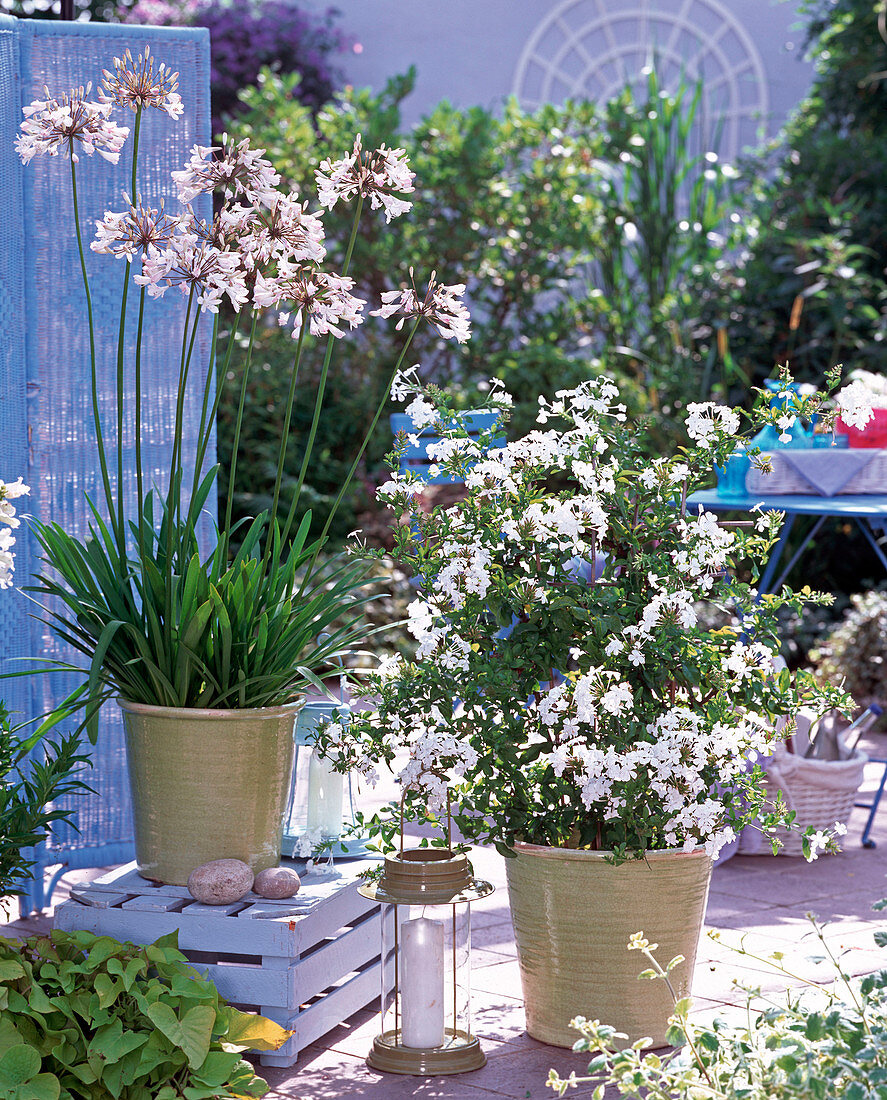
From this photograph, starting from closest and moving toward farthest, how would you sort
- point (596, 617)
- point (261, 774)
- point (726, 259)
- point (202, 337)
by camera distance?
point (596, 617)
point (261, 774)
point (202, 337)
point (726, 259)

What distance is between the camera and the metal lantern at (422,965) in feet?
7.57

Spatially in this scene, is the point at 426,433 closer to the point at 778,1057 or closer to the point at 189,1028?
the point at 189,1028

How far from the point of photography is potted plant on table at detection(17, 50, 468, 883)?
90.2 inches

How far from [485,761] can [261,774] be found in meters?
0.43

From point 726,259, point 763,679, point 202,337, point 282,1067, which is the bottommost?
point 282,1067

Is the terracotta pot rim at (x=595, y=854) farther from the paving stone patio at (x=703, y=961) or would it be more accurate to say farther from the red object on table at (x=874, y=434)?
the red object on table at (x=874, y=434)

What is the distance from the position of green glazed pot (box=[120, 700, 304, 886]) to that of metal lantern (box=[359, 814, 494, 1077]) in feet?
0.84

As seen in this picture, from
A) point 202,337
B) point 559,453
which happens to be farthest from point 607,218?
point 559,453

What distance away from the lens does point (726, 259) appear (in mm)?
7797

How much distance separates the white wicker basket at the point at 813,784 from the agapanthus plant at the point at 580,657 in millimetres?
1324

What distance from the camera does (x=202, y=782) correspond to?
95.3 inches

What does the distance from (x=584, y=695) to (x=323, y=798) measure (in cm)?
69

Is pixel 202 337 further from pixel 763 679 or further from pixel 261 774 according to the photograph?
pixel 763 679

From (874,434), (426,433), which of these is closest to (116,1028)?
(426,433)
